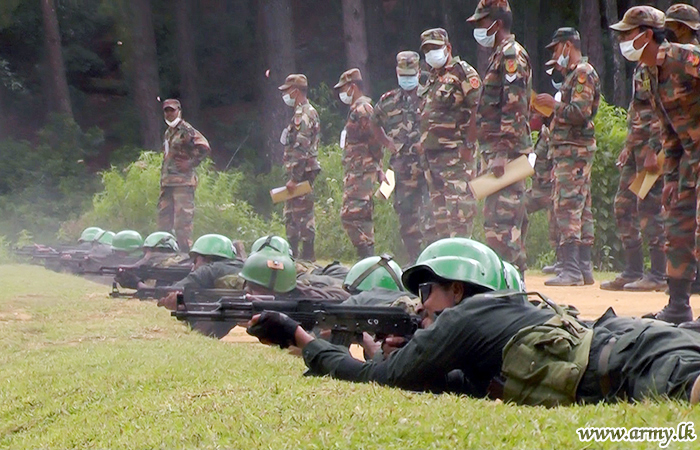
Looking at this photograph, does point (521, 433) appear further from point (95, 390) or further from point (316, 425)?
point (95, 390)

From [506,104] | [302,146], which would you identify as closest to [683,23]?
[506,104]

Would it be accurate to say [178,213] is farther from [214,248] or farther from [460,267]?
[460,267]

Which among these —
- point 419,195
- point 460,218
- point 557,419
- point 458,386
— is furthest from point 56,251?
point 557,419

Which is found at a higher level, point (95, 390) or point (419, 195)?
point (419, 195)

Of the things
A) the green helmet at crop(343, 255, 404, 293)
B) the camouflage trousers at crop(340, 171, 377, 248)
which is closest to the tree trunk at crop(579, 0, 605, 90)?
the camouflage trousers at crop(340, 171, 377, 248)

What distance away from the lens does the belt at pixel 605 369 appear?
4.46 metres

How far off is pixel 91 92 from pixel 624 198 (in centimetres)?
2259

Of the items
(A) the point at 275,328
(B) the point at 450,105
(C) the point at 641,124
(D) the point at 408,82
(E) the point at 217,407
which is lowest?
(E) the point at 217,407

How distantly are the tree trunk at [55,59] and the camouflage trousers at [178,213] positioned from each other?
501 inches

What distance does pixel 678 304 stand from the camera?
26.2 ft

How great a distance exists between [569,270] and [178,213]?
20.3 feet

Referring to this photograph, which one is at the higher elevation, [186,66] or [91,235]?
[186,66]

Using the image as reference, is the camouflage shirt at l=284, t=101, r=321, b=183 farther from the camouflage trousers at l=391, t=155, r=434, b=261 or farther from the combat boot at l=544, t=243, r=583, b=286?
the combat boot at l=544, t=243, r=583, b=286

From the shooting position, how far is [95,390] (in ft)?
20.5
